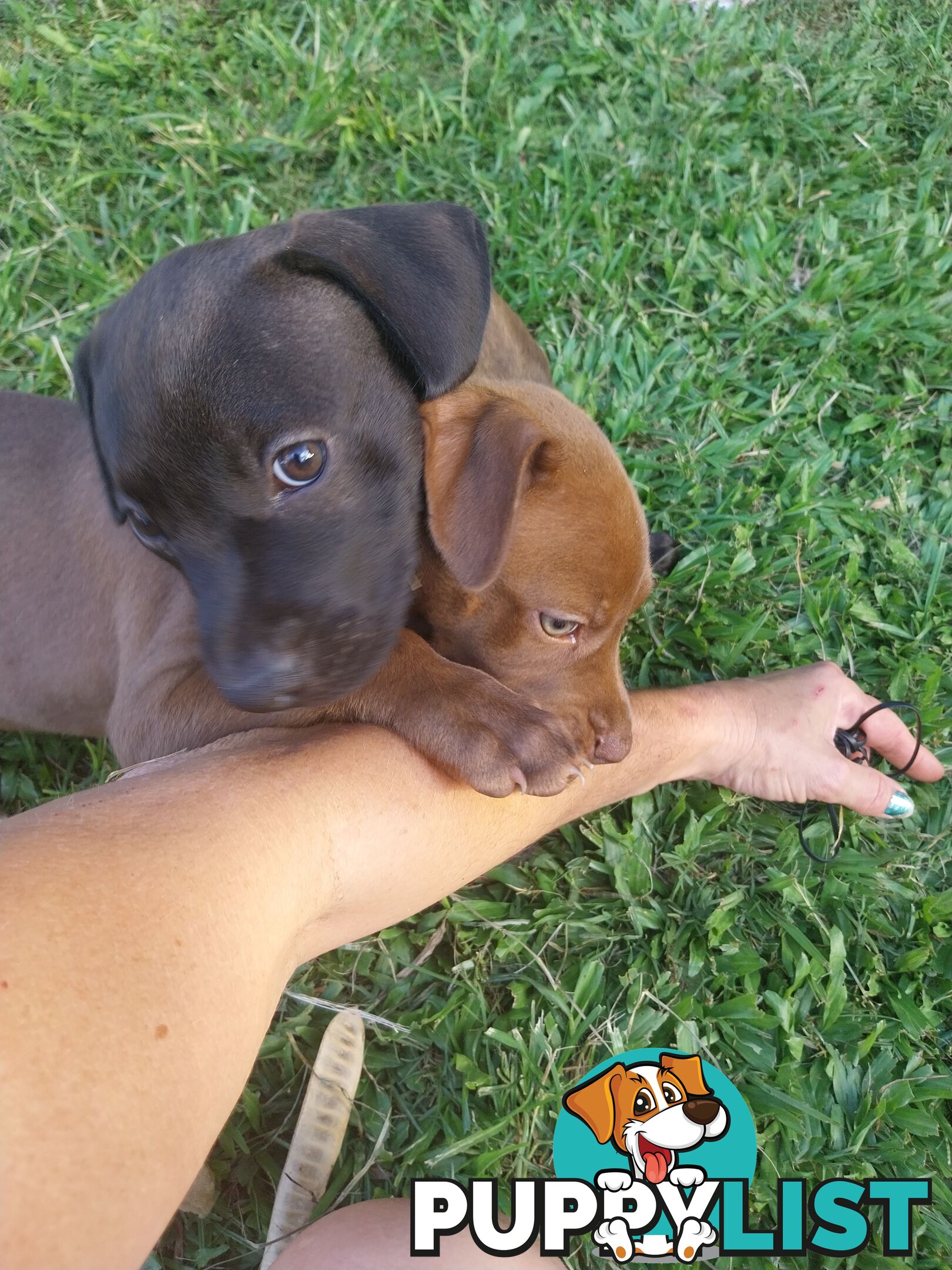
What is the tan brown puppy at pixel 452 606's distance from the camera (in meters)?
2.38

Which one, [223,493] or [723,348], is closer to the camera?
[223,493]

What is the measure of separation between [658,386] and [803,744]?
171 centimetres

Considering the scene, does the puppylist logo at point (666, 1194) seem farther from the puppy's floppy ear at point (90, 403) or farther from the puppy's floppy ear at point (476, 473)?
the puppy's floppy ear at point (90, 403)

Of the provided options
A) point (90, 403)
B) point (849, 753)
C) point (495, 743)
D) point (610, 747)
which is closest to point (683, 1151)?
point (610, 747)

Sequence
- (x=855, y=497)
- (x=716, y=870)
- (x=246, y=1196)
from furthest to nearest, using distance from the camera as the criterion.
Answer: (x=855, y=497), (x=716, y=870), (x=246, y=1196)

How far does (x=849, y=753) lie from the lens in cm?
315

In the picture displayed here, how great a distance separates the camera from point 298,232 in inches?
95.6

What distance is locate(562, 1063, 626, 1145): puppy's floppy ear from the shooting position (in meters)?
2.58

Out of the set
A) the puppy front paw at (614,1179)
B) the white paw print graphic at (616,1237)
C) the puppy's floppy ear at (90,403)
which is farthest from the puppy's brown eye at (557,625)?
the white paw print graphic at (616,1237)

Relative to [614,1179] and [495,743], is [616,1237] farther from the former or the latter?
[495,743]

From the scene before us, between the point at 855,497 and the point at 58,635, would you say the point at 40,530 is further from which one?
the point at 855,497

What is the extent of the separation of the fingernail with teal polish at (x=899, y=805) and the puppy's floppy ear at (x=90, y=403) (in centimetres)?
267

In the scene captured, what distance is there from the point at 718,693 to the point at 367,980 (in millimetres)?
1550

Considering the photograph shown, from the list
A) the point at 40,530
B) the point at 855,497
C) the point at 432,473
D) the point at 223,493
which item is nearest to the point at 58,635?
the point at 40,530
